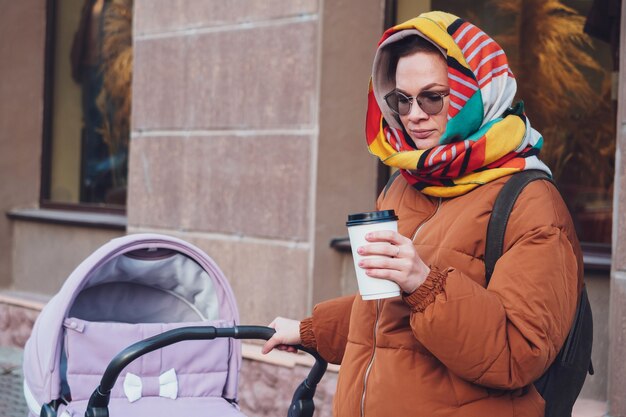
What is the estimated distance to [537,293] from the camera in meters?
1.95

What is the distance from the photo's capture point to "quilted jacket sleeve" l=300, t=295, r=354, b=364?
2.67m

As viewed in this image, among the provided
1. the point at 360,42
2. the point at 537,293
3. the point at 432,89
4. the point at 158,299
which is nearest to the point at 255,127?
the point at 360,42

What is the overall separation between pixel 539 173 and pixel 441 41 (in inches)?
14.8

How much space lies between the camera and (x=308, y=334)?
2727 millimetres

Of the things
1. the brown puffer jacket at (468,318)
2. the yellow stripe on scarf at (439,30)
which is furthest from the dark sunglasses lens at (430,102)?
the brown puffer jacket at (468,318)

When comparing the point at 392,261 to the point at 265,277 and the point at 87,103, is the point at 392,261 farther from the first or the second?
the point at 87,103

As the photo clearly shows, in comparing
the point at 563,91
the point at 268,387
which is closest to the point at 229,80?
the point at 268,387

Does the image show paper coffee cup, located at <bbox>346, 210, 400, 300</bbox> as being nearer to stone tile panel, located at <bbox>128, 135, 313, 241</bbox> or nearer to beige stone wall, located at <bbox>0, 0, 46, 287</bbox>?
stone tile panel, located at <bbox>128, 135, 313, 241</bbox>

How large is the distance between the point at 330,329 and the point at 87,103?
583 cm

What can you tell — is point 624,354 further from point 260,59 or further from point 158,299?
point 260,59

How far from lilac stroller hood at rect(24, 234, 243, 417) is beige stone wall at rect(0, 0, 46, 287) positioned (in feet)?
15.2

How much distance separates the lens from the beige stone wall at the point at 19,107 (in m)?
7.77

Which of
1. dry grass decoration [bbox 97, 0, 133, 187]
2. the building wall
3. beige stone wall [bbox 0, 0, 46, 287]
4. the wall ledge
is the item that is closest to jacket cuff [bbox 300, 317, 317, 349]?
the building wall

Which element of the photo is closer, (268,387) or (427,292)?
(427,292)
